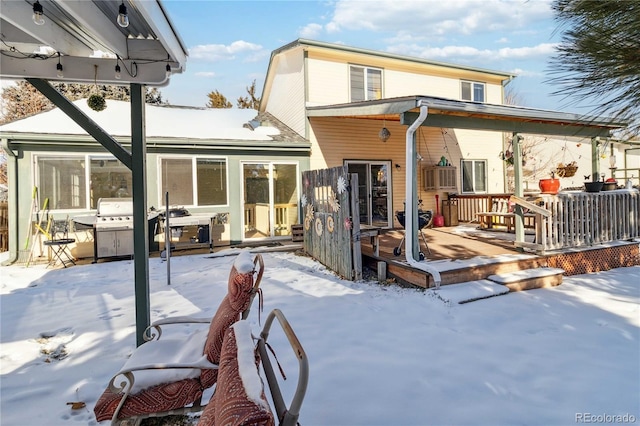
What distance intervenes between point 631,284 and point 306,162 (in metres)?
6.92

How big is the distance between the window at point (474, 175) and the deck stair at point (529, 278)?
641 cm

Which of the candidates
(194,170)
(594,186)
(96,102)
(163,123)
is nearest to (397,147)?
(594,186)

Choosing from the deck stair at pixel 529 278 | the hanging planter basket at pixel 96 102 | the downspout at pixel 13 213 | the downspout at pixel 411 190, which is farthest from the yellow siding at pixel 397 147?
the downspout at pixel 13 213

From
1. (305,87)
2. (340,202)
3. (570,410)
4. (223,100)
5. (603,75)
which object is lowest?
(570,410)

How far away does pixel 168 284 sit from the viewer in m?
5.57

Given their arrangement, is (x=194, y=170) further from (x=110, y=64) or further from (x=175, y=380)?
(x=175, y=380)

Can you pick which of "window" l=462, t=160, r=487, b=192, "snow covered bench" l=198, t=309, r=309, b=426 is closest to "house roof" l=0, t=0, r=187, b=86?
"snow covered bench" l=198, t=309, r=309, b=426

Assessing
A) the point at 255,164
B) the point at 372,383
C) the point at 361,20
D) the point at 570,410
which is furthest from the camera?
the point at 361,20

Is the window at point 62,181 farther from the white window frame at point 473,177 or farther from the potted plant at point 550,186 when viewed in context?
the white window frame at point 473,177

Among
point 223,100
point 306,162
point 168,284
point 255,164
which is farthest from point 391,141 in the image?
point 223,100

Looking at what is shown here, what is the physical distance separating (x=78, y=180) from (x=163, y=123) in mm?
2498

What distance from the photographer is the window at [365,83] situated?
33.5 ft

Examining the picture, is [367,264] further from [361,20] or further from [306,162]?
[361,20]

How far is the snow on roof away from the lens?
7.75m
